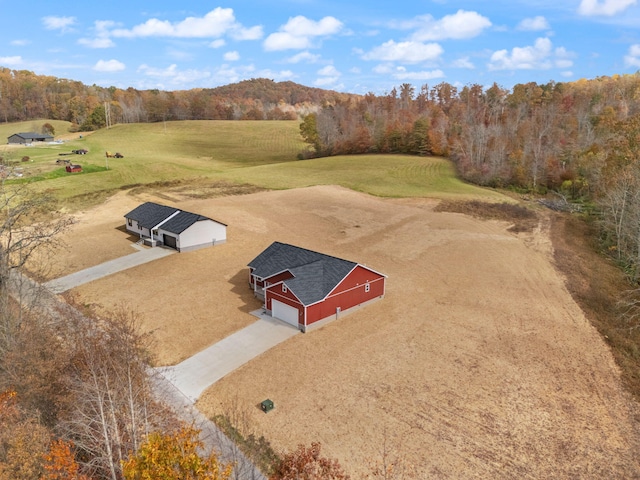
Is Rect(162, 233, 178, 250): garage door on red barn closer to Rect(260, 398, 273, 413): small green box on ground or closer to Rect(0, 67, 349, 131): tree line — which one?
Rect(260, 398, 273, 413): small green box on ground

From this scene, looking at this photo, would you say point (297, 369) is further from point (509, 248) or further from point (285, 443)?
point (509, 248)

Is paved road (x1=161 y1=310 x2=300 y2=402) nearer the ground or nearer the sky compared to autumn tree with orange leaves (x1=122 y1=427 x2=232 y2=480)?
nearer the ground

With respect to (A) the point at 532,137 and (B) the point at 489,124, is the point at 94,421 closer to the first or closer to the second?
(A) the point at 532,137

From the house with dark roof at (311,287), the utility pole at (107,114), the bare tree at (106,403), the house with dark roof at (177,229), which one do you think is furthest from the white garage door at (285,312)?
the utility pole at (107,114)

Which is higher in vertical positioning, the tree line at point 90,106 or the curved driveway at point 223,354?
the tree line at point 90,106

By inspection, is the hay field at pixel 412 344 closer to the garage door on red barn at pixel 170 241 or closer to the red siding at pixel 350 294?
the red siding at pixel 350 294

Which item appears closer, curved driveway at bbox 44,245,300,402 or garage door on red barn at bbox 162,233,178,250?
curved driveway at bbox 44,245,300,402

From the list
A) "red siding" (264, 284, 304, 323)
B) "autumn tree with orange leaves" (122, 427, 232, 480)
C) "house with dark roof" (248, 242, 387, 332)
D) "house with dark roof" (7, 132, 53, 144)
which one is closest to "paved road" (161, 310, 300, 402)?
"red siding" (264, 284, 304, 323)
